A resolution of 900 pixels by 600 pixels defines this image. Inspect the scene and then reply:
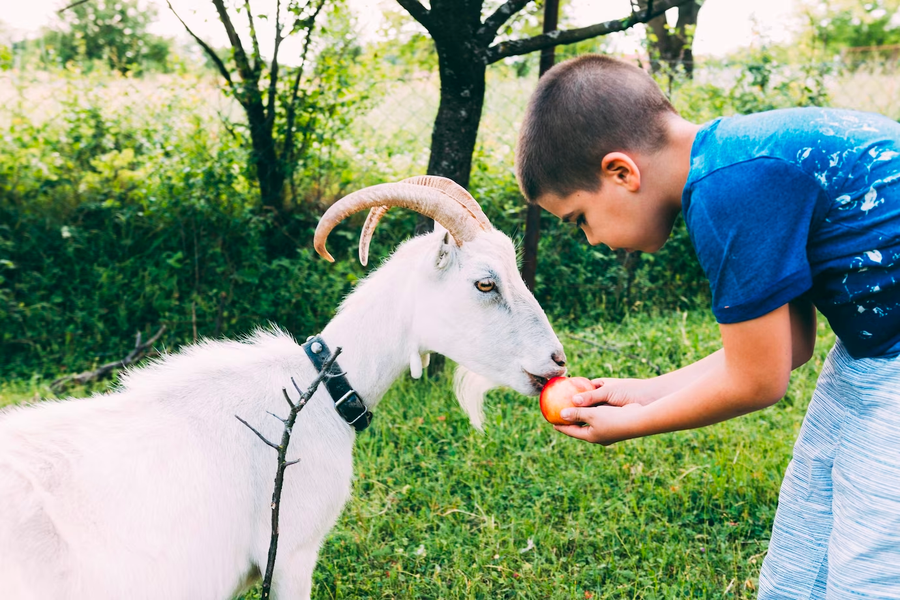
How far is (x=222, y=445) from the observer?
2.07 metres

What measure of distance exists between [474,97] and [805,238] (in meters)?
3.17

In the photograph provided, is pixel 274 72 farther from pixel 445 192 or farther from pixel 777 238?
pixel 777 238

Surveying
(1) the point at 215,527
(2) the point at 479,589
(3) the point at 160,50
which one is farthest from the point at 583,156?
(3) the point at 160,50

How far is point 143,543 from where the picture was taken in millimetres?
1855

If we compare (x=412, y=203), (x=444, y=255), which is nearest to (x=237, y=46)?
(x=412, y=203)

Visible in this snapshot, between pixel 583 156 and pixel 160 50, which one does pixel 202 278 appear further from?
pixel 160 50

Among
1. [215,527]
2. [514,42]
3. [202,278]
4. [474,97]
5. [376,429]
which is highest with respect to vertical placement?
[514,42]

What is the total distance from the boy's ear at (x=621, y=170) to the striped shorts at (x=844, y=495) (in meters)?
0.64

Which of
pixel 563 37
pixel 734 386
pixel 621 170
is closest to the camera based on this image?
pixel 734 386

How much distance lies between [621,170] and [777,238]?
387mm

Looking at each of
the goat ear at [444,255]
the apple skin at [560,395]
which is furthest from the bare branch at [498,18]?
the apple skin at [560,395]

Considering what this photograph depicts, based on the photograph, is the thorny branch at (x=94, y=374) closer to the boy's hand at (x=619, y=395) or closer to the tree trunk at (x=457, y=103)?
the tree trunk at (x=457, y=103)

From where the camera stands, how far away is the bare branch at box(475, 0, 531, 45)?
4.06 metres

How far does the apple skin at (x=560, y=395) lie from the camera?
2.10 meters
